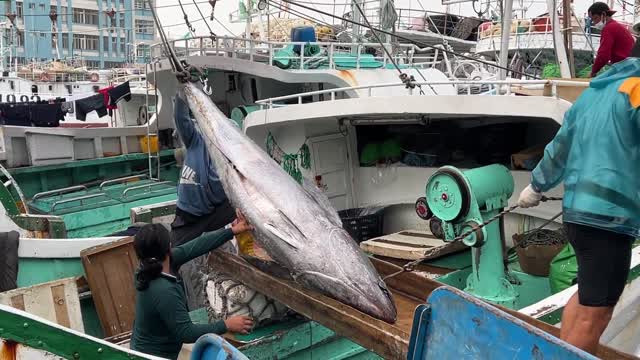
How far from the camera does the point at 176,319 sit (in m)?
2.85

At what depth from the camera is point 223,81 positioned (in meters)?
11.4

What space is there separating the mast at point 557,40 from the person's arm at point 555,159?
3.45m

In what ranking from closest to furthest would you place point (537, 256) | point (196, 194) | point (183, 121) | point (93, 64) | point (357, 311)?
point (357, 311)
point (196, 194)
point (183, 121)
point (537, 256)
point (93, 64)

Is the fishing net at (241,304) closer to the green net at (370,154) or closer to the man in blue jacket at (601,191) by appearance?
the man in blue jacket at (601,191)

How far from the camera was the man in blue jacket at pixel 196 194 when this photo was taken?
4.37 metres

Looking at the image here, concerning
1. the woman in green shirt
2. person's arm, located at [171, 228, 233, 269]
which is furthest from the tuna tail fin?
the woman in green shirt

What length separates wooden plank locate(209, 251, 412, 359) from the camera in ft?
9.42

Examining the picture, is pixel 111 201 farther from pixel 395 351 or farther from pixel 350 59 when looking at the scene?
pixel 395 351

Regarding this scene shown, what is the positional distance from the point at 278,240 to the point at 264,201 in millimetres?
291

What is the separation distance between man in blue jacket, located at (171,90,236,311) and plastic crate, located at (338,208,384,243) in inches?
86.6

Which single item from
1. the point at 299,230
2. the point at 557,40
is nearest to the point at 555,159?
the point at 299,230

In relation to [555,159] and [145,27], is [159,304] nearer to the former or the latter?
[555,159]

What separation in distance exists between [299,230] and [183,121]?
5.48 ft

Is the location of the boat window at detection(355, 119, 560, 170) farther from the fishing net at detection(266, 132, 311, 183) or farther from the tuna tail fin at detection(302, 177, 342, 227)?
the tuna tail fin at detection(302, 177, 342, 227)
